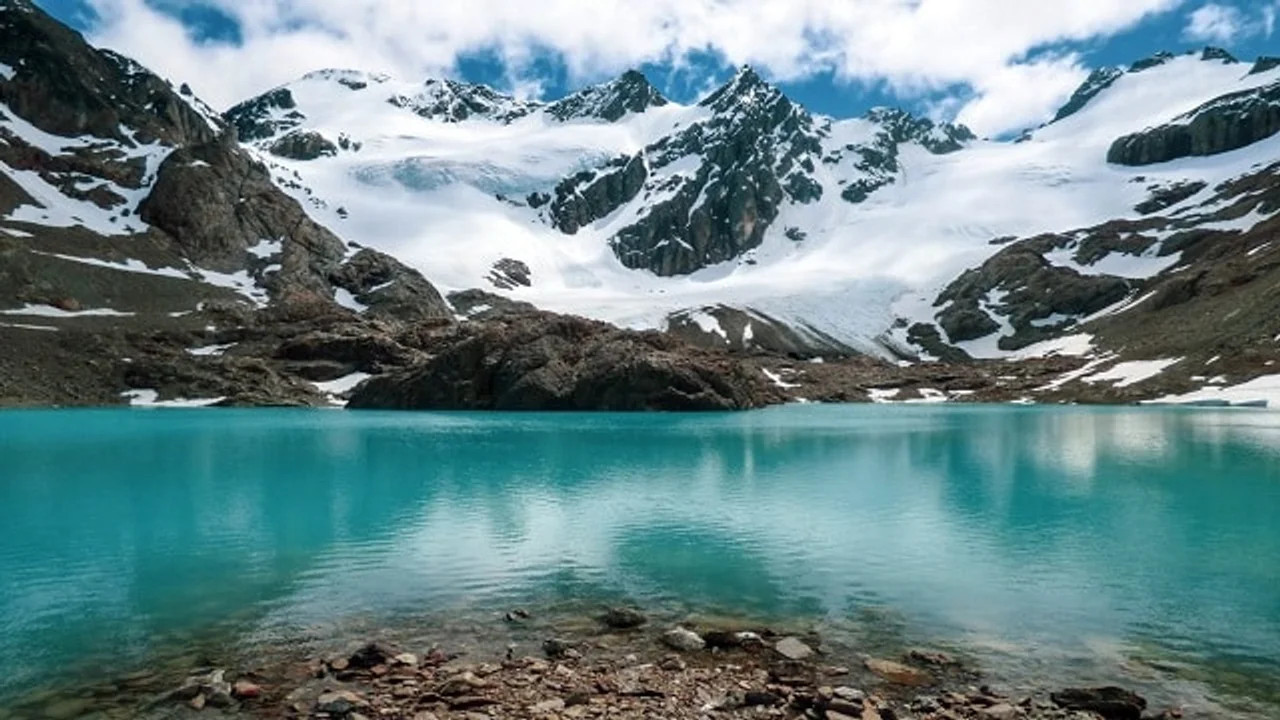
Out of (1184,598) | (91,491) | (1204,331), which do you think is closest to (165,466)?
(91,491)

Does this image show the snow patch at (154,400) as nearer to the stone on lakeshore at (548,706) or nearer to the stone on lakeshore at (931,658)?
the stone on lakeshore at (548,706)

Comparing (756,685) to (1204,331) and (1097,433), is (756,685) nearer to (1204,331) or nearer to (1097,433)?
(1097,433)

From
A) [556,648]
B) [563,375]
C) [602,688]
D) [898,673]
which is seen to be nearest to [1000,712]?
[898,673]

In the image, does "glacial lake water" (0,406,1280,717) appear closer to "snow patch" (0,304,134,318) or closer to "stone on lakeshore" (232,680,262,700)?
"stone on lakeshore" (232,680,262,700)

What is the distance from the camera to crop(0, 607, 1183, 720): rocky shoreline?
12.7 m

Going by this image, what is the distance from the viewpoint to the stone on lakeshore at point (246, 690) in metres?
13.3

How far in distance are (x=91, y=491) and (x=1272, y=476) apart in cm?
5237

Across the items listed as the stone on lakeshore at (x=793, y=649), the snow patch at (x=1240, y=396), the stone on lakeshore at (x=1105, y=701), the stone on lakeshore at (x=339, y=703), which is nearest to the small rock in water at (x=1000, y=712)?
the stone on lakeshore at (x=1105, y=701)

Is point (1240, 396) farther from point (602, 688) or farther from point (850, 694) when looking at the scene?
point (602, 688)

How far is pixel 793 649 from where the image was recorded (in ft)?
51.5

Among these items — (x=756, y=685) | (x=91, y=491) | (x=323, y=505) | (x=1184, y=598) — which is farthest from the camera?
(x=91, y=491)

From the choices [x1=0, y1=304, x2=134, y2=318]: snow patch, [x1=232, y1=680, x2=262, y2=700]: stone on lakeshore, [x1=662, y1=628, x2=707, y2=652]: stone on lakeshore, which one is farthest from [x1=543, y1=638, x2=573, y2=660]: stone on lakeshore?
[x1=0, y1=304, x2=134, y2=318]: snow patch

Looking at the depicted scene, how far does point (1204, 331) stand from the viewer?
131875 millimetres

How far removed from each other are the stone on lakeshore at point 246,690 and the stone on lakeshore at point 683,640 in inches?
272
